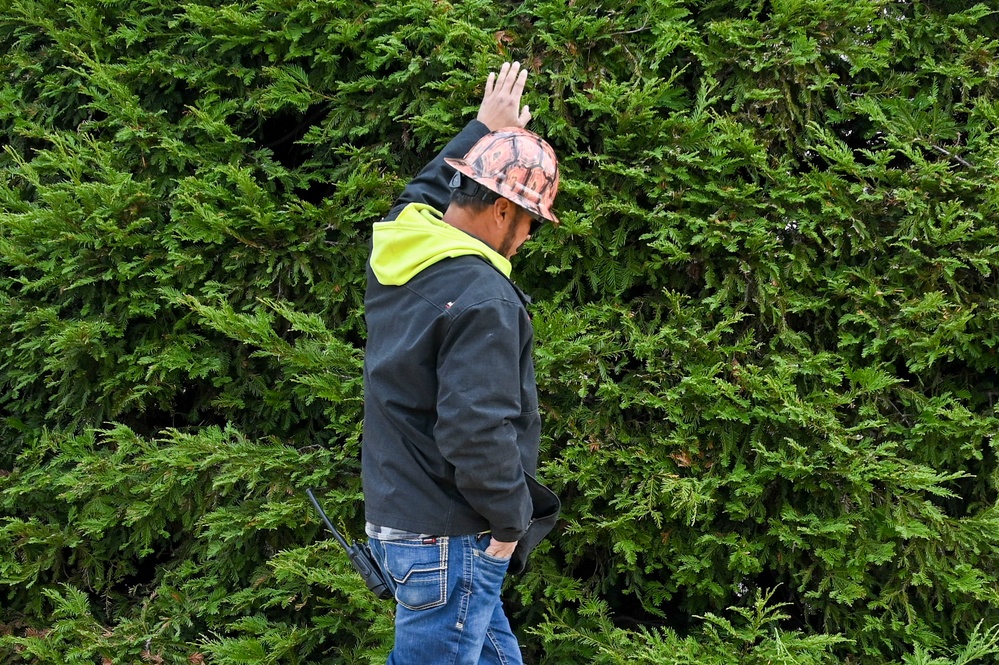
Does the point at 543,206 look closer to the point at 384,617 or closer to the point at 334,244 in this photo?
the point at 334,244

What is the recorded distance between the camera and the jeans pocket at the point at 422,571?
8.29 feet

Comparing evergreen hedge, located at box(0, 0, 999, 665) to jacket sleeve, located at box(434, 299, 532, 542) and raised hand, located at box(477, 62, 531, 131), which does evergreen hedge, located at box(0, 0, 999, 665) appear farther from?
jacket sleeve, located at box(434, 299, 532, 542)

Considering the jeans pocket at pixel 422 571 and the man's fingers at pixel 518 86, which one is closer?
the jeans pocket at pixel 422 571

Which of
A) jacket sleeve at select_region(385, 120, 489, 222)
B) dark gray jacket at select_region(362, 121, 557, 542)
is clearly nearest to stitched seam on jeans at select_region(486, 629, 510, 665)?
dark gray jacket at select_region(362, 121, 557, 542)

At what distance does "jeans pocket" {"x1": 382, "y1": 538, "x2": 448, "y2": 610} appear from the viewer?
2.53 metres

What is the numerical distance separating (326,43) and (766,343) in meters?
2.25

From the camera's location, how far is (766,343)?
3.50 m

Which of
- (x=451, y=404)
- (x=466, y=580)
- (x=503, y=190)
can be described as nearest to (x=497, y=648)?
(x=466, y=580)

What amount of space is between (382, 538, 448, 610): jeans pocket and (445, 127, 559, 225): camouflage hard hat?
1.01 metres

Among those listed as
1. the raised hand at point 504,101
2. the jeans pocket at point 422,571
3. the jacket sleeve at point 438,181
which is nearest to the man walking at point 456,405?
the jeans pocket at point 422,571

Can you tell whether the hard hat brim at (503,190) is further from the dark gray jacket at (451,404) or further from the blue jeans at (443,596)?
the blue jeans at (443,596)

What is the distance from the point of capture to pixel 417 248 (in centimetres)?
251

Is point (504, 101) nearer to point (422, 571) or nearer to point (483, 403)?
point (483, 403)

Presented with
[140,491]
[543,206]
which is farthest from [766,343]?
[140,491]
